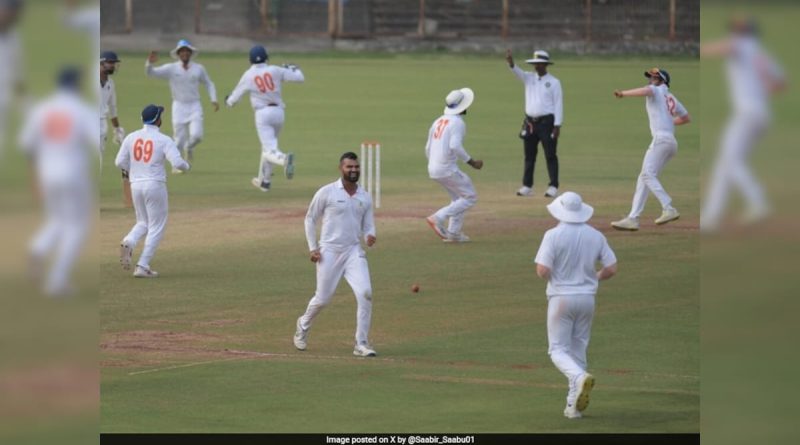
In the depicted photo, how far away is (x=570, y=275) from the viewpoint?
10875 mm

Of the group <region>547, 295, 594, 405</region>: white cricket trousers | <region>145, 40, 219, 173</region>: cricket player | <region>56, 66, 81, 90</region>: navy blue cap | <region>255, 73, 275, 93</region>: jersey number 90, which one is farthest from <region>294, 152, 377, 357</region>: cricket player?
<region>145, 40, 219, 173</region>: cricket player

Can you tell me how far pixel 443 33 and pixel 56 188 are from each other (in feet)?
136

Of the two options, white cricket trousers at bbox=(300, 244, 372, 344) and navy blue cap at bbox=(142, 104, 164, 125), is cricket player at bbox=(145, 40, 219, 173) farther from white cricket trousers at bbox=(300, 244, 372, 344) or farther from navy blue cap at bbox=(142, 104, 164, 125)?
white cricket trousers at bbox=(300, 244, 372, 344)

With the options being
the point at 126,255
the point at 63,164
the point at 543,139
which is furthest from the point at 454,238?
the point at 63,164

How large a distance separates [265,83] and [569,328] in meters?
13.1

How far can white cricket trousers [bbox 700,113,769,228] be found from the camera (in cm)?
452

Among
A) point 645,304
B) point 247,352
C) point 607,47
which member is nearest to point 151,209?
point 247,352

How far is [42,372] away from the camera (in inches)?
174

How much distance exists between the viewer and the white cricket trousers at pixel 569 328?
1085cm

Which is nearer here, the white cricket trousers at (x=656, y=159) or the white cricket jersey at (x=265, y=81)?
the white cricket trousers at (x=656, y=159)

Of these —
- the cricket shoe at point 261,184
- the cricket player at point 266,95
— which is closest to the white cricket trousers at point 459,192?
the cricket player at point 266,95

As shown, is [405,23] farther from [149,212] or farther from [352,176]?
[352,176]

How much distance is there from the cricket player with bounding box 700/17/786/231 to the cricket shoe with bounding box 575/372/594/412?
6.03m

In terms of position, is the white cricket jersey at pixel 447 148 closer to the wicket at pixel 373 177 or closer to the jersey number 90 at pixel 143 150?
the wicket at pixel 373 177
